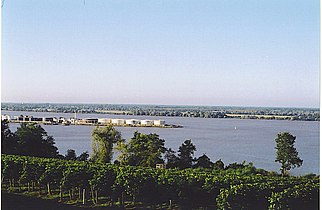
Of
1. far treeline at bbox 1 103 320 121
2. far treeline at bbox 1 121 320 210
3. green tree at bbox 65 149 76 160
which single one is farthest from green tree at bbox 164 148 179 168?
green tree at bbox 65 149 76 160

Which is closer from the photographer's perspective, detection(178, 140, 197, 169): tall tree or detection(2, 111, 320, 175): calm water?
detection(2, 111, 320, 175): calm water

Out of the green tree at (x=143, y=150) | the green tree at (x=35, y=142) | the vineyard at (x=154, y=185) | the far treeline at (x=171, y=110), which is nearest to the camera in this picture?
the vineyard at (x=154, y=185)

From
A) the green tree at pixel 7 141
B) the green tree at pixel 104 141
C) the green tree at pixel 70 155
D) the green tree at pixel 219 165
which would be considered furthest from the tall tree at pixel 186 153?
the green tree at pixel 7 141

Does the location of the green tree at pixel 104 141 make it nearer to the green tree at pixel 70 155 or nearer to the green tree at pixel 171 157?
the green tree at pixel 70 155

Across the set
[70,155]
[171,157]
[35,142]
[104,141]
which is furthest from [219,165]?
[35,142]

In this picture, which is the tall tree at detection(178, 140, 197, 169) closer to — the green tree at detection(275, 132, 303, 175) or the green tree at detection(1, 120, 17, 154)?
the green tree at detection(275, 132, 303, 175)

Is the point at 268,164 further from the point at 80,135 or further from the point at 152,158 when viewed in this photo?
the point at 80,135

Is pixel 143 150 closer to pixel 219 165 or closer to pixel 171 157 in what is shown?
pixel 171 157
